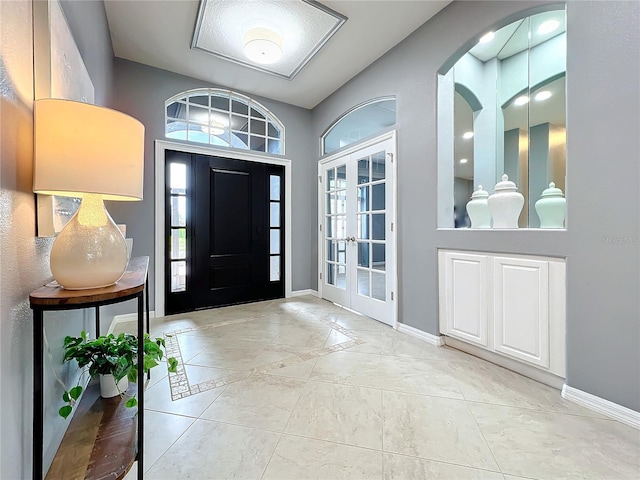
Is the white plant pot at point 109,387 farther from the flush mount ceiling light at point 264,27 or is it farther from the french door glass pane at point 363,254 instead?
the flush mount ceiling light at point 264,27

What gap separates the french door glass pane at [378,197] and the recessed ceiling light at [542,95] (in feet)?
4.76

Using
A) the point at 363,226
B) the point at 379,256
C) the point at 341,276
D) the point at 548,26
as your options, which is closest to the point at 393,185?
the point at 363,226

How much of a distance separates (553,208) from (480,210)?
0.51m

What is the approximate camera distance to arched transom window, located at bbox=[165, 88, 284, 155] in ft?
11.3

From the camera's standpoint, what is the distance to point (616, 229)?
1517mm

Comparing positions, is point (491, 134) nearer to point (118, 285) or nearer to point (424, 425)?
point (424, 425)

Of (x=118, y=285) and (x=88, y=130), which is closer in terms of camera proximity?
(x=88, y=130)

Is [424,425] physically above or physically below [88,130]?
below

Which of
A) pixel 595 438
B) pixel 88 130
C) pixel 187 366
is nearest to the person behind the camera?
pixel 88 130

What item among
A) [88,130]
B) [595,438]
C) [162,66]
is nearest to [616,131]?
[595,438]

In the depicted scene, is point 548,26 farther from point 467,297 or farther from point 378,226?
point 467,297

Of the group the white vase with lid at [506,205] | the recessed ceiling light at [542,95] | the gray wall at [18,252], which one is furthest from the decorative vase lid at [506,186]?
the gray wall at [18,252]

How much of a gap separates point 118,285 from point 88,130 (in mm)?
512

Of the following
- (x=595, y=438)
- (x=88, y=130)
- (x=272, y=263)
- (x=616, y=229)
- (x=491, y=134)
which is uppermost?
(x=491, y=134)
